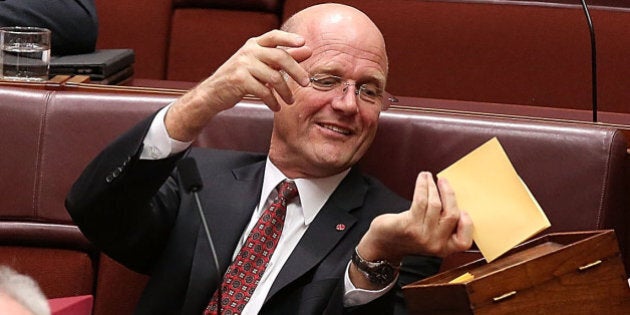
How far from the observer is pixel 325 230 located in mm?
1716

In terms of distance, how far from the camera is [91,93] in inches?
74.4

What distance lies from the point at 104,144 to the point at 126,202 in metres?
0.23

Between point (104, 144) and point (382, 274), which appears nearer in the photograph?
point (382, 274)

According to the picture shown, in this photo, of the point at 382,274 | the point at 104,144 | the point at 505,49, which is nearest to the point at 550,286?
the point at 382,274

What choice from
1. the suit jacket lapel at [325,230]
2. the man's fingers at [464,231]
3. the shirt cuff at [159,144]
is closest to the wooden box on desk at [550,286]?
the man's fingers at [464,231]

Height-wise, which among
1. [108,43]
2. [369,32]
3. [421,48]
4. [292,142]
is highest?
[369,32]

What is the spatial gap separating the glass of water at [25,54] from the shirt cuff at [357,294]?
0.74 m

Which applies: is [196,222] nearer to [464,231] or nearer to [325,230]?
[325,230]

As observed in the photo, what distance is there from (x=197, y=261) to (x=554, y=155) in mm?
568

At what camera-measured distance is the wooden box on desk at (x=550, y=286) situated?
1347 mm

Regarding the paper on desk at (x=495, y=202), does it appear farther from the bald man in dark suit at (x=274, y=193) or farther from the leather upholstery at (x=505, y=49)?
the leather upholstery at (x=505, y=49)

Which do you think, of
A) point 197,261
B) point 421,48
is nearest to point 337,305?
point 197,261

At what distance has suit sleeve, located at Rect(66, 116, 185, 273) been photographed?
63.9 inches

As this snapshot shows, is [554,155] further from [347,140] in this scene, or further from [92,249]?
[92,249]
